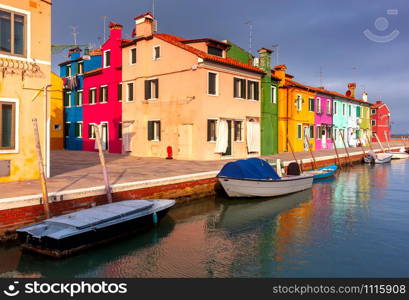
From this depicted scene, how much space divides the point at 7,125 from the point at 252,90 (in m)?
18.5

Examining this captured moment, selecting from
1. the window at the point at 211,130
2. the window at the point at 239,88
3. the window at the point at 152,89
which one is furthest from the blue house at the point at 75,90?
the window at the point at 211,130

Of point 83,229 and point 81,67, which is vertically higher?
point 81,67

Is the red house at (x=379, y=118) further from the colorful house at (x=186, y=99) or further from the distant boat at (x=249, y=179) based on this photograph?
the distant boat at (x=249, y=179)

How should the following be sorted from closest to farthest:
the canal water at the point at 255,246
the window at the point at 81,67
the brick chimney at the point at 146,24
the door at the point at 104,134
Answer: the canal water at the point at 255,246, the brick chimney at the point at 146,24, the door at the point at 104,134, the window at the point at 81,67

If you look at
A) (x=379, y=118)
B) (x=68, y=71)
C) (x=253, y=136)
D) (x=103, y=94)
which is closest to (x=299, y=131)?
(x=253, y=136)

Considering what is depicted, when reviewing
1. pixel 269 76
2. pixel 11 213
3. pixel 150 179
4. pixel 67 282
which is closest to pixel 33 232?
pixel 11 213

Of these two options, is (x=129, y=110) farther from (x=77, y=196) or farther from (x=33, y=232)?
(x=33, y=232)

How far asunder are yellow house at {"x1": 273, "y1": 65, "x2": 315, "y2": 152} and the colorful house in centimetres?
764

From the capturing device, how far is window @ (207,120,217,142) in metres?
24.2

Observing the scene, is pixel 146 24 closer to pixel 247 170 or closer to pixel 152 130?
pixel 152 130

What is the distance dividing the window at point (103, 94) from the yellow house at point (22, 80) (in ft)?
57.5

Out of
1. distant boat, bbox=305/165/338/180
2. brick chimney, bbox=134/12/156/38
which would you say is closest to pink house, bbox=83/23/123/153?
brick chimney, bbox=134/12/156/38

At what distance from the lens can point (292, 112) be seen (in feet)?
119

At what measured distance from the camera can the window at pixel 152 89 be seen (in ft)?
88.2
